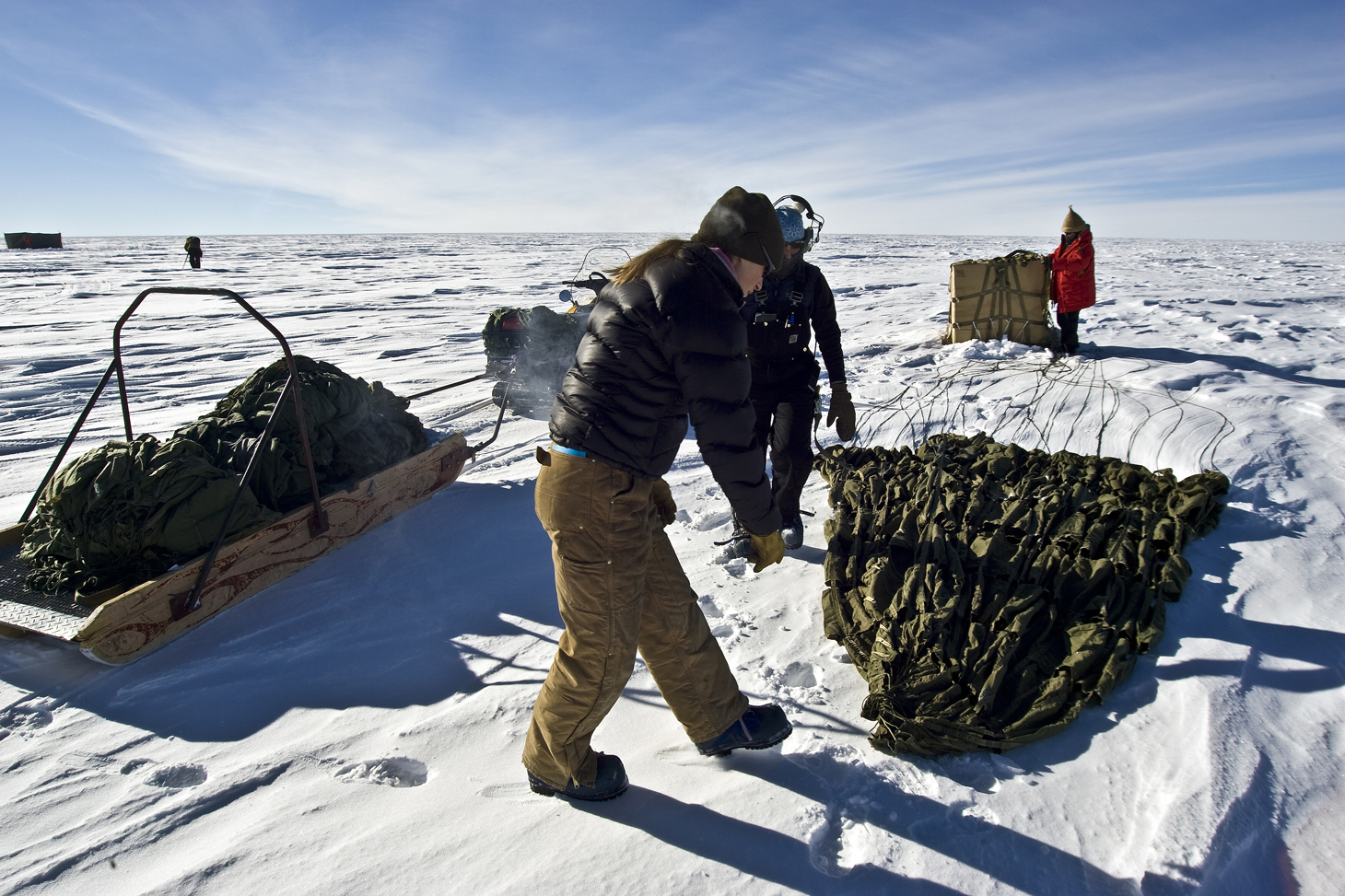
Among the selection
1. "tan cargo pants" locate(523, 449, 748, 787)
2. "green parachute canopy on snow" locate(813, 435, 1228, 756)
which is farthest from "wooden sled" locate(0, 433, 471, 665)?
"green parachute canopy on snow" locate(813, 435, 1228, 756)

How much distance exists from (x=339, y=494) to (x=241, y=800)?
1755 millimetres

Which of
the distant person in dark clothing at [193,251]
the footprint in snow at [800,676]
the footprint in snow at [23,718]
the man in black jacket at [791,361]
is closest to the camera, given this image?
the footprint in snow at [23,718]

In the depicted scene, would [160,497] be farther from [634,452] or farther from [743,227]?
[743,227]

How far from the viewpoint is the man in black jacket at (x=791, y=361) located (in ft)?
10.9

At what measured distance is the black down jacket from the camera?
1697mm

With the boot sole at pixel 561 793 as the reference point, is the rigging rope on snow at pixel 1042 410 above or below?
above

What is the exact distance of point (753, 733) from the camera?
7.17 ft

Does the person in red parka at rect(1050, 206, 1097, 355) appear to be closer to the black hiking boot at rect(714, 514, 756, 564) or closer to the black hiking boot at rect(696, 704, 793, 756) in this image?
the black hiking boot at rect(714, 514, 756, 564)

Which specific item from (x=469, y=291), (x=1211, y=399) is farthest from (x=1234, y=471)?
(x=469, y=291)

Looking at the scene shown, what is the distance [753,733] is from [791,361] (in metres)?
1.85

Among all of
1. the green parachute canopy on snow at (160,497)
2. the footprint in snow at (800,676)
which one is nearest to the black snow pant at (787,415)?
the footprint in snow at (800,676)

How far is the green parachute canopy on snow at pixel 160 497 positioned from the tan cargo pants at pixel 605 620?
201 centimetres

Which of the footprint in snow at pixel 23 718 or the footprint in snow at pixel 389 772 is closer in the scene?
the footprint in snow at pixel 389 772

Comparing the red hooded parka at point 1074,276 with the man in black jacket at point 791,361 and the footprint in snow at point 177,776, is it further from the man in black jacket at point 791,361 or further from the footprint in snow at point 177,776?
the footprint in snow at point 177,776
